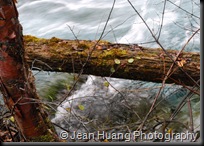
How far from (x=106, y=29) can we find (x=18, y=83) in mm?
4187

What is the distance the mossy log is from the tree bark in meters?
1.06

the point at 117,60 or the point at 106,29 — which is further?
the point at 106,29

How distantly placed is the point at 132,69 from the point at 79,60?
0.62 metres

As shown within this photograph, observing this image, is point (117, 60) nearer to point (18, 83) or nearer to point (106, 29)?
point (18, 83)

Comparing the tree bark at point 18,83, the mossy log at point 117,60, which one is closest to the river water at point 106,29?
the mossy log at point 117,60

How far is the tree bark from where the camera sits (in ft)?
6.73

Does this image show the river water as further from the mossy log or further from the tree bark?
the tree bark

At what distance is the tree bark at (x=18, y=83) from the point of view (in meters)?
2.05

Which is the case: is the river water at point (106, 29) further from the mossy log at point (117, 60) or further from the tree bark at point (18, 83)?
the tree bark at point (18, 83)

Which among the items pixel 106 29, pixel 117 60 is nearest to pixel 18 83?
pixel 117 60

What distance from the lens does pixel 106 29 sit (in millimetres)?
6289

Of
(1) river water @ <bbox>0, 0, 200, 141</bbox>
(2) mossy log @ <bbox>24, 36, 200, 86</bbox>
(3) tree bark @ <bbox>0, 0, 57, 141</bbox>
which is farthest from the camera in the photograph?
(1) river water @ <bbox>0, 0, 200, 141</bbox>

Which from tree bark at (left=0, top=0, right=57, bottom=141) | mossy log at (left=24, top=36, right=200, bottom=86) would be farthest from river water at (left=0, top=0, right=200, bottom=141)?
tree bark at (left=0, top=0, right=57, bottom=141)

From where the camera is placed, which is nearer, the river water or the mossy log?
the mossy log
